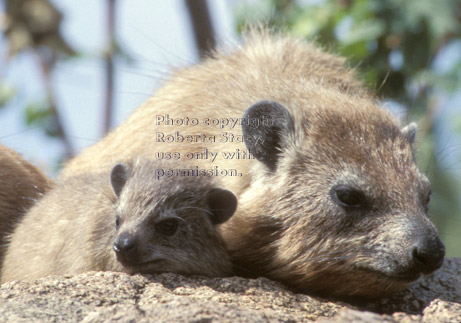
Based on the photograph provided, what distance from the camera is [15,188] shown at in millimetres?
7617

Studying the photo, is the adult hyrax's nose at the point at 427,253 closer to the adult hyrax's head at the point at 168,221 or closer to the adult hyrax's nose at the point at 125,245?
the adult hyrax's head at the point at 168,221

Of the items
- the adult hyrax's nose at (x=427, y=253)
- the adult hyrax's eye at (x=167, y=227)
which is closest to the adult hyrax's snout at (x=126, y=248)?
the adult hyrax's eye at (x=167, y=227)

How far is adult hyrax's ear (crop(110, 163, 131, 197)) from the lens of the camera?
20.7ft

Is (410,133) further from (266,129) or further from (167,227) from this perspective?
(167,227)

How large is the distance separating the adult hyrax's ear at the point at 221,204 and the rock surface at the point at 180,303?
0.63 m

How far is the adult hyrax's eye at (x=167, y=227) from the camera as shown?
590 centimetres

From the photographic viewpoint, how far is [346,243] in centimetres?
582

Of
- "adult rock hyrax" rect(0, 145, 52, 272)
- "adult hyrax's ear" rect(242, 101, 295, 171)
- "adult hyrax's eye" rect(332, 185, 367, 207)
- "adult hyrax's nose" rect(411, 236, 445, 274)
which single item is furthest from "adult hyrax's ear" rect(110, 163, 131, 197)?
"adult hyrax's nose" rect(411, 236, 445, 274)

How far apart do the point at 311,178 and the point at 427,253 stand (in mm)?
1192

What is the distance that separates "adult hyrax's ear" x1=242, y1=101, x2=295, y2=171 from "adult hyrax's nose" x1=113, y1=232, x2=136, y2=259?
1.48 meters

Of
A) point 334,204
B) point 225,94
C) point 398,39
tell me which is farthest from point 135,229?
point 398,39

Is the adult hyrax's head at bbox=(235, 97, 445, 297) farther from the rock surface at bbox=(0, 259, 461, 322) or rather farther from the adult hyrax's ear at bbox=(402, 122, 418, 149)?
the rock surface at bbox=(0, 259, 461, 322)

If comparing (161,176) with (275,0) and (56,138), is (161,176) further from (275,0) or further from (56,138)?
(56,138)

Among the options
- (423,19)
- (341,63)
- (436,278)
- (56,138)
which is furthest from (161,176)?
(56,138)
